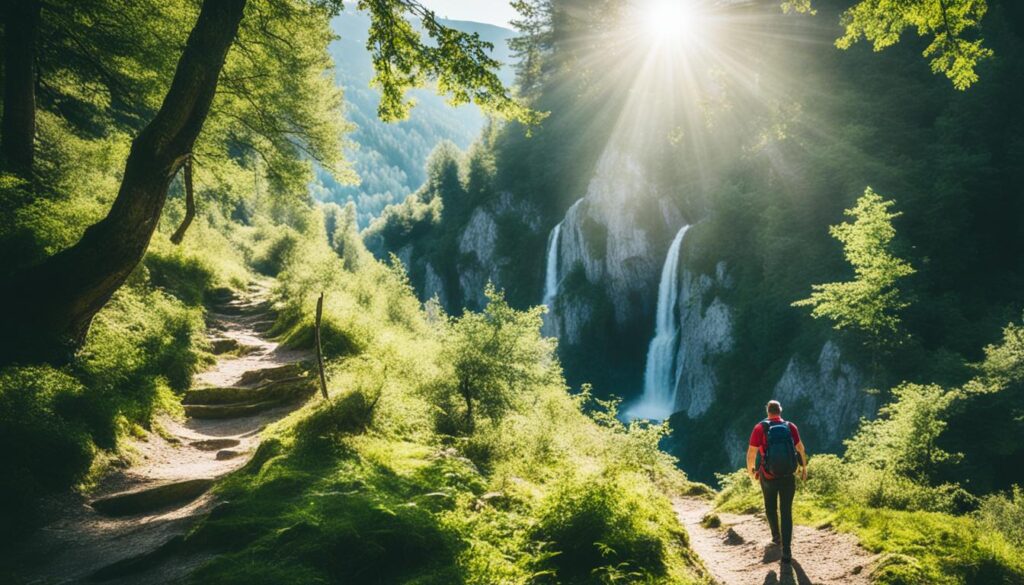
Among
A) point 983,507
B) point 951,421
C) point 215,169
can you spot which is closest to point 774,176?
point 951,421

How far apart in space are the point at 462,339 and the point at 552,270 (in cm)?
4184

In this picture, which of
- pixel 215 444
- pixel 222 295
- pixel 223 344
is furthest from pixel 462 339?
pixel 222 295

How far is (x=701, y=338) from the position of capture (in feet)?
99.0

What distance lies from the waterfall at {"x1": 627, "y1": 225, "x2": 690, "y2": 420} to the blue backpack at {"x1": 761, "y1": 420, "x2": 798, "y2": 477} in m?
28.4

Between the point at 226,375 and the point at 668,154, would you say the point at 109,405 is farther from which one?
the point at 668,154

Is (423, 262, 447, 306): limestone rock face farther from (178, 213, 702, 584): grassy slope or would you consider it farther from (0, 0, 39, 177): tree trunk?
(178, 213, 702, 584): grassy slope

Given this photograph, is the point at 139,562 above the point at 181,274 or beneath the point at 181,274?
beneath

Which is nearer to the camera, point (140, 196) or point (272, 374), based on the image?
point (140, 196)

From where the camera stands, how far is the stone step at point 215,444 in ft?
25.3

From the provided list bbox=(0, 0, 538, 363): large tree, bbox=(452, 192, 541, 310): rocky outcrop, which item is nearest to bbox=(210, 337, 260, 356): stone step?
bbox=(0, 0, 538, 363): large tree

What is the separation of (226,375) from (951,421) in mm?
20812

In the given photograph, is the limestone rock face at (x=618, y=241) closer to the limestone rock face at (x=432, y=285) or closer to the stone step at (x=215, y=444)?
the limestone rock face at (x=432, y=285)

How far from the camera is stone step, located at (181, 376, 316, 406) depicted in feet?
31.2

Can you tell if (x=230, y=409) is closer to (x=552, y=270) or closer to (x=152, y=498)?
(x=152, y=498)
